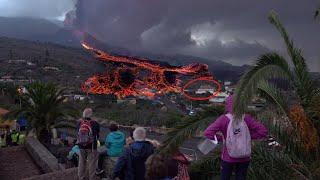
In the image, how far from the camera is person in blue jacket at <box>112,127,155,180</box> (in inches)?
221

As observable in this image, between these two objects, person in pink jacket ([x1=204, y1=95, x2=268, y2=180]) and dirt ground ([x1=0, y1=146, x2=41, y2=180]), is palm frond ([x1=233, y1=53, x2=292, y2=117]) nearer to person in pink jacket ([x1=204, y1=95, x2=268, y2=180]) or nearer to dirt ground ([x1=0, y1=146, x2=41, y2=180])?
person in pink jacket ([x1=204, y1=95, x2=268, y2=180])

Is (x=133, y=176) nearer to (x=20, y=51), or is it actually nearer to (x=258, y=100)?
(x=258, y=100)

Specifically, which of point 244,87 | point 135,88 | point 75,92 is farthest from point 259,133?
point 75,92

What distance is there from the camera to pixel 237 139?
196 inches

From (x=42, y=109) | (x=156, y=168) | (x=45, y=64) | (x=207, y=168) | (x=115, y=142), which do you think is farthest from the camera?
(x=45, y=64)

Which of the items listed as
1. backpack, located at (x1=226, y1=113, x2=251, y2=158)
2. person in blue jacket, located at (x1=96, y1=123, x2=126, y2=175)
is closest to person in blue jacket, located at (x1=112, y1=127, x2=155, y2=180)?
backpack, located at (x1=226, y1=113, x2=251, y2=158)

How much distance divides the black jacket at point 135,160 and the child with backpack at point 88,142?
179cm

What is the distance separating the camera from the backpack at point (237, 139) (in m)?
4.98

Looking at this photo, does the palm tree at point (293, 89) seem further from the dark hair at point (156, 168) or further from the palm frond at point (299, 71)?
the dark hair at point (156, 168)

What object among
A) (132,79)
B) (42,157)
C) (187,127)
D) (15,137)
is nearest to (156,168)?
(187,127)

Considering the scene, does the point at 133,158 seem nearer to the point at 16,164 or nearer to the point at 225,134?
the point at 225,134

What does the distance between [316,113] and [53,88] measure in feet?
53.0

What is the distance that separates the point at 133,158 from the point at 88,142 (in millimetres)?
1964

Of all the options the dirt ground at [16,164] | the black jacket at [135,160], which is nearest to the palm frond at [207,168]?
the black jacket at [135,160]
